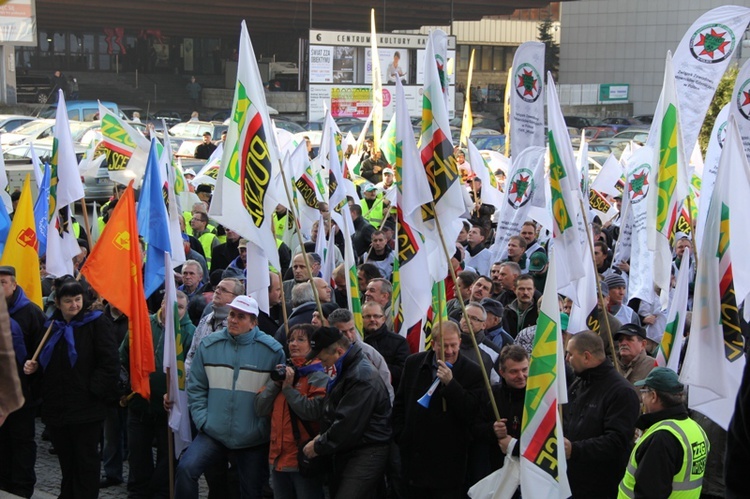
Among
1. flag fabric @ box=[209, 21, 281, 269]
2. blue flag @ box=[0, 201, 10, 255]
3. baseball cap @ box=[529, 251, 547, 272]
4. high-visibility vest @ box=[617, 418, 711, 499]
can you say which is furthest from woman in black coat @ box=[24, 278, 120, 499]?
baseball cap @ box=[529, 251, 547, 272]

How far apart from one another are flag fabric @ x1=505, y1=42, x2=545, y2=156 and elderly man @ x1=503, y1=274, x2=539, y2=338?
2.01m

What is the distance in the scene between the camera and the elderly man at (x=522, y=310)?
866 centimetres

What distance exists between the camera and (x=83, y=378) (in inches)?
281

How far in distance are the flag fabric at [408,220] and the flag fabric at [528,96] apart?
3050 millimetres

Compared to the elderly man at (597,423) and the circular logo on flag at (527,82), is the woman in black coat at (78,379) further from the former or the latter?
the circular logo on flag at (527,82)

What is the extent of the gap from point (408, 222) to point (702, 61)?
154 inches

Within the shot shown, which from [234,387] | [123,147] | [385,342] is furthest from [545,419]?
[123,147]

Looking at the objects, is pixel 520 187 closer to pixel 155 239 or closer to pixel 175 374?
pixel 155 239

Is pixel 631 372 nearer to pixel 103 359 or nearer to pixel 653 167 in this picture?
pixel 653 167

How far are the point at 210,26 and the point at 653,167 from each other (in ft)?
152

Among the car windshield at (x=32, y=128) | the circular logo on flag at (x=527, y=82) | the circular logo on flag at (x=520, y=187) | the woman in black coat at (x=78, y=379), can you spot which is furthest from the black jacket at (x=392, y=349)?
the car windshield at (x=32, y=128)

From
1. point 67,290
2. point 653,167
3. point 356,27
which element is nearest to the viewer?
point 67,290

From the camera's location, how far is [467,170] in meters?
18.2

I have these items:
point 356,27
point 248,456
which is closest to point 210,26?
point 356,27
